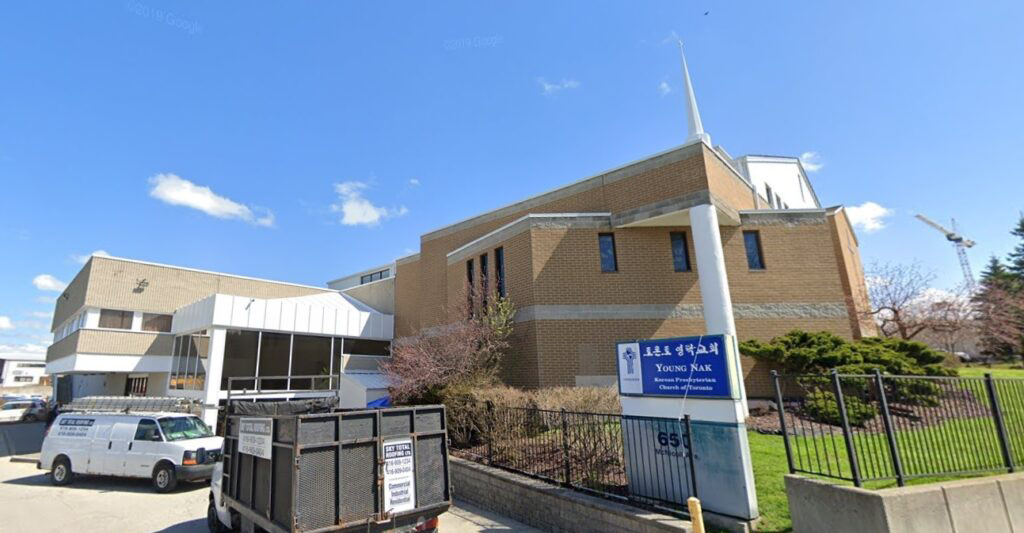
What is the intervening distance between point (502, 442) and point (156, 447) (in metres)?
9.77

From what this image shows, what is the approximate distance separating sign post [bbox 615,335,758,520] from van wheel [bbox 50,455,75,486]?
1646 centimetres

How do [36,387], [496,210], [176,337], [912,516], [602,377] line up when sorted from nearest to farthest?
[912,516], [602,377], [496,210], [176,337], [36,387]

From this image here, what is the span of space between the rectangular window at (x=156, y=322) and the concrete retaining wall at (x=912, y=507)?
32.0 metres

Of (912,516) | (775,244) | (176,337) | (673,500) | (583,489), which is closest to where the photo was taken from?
(912,516)

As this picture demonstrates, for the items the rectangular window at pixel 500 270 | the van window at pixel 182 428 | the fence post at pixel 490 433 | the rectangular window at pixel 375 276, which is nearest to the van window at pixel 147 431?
the van window at pixel 182 428

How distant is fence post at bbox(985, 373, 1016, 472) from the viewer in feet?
22.1

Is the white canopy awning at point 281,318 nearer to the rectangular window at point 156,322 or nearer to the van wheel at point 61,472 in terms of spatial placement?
the rectangular window at point 156,322

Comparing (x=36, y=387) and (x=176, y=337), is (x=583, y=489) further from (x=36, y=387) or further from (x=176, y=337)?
(x=36, y=387)

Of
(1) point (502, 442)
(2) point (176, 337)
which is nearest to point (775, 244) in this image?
(1) point (502, 442)

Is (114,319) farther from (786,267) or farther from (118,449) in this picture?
(786,267)

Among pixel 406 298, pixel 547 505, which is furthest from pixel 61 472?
pixel 406 298

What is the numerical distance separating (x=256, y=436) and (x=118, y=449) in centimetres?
1050

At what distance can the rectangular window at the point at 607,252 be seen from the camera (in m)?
18.3

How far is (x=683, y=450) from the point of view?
718cm
